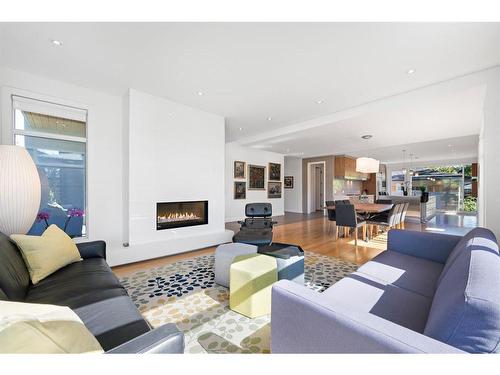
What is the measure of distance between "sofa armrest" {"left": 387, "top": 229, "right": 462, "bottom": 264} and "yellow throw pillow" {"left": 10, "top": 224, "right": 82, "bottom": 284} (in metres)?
3.29

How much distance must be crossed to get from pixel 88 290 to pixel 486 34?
4.07 meters

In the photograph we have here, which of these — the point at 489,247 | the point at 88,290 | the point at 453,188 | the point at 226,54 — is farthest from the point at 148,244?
the point at 453,188

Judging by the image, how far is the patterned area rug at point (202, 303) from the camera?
152 centimetres

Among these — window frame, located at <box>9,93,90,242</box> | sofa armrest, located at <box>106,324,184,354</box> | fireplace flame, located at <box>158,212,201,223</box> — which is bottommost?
sofa armrest, located at <box>106,324,184,354</box>

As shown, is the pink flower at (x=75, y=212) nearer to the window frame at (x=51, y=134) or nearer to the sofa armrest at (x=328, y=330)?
the window frame at (x=51, y=134)

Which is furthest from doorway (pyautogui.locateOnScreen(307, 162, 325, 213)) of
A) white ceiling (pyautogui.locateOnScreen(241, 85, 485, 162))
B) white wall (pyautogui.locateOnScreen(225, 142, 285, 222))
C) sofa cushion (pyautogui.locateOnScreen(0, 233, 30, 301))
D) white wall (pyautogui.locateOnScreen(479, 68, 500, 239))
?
sofa cushion (pyautogui.locateOnScreen(0, 233, 30, 301))

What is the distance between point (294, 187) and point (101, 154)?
743 centimetres

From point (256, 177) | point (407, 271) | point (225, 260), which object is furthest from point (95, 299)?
point (256, 177)

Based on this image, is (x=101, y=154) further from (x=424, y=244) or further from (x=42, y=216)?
(x=424, y=244)

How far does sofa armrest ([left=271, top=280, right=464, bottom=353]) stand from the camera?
0.73 m

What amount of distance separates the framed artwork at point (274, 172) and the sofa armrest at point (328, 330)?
6.85 meters

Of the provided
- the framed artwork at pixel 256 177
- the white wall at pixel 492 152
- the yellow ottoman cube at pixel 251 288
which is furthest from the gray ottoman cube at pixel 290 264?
the framed artwork at pixel 256 177

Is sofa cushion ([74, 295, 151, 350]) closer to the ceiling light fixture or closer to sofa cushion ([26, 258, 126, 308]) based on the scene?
sofa cushion ([26, 258, 126, 308])

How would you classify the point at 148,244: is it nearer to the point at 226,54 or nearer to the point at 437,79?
the point at 226,54
